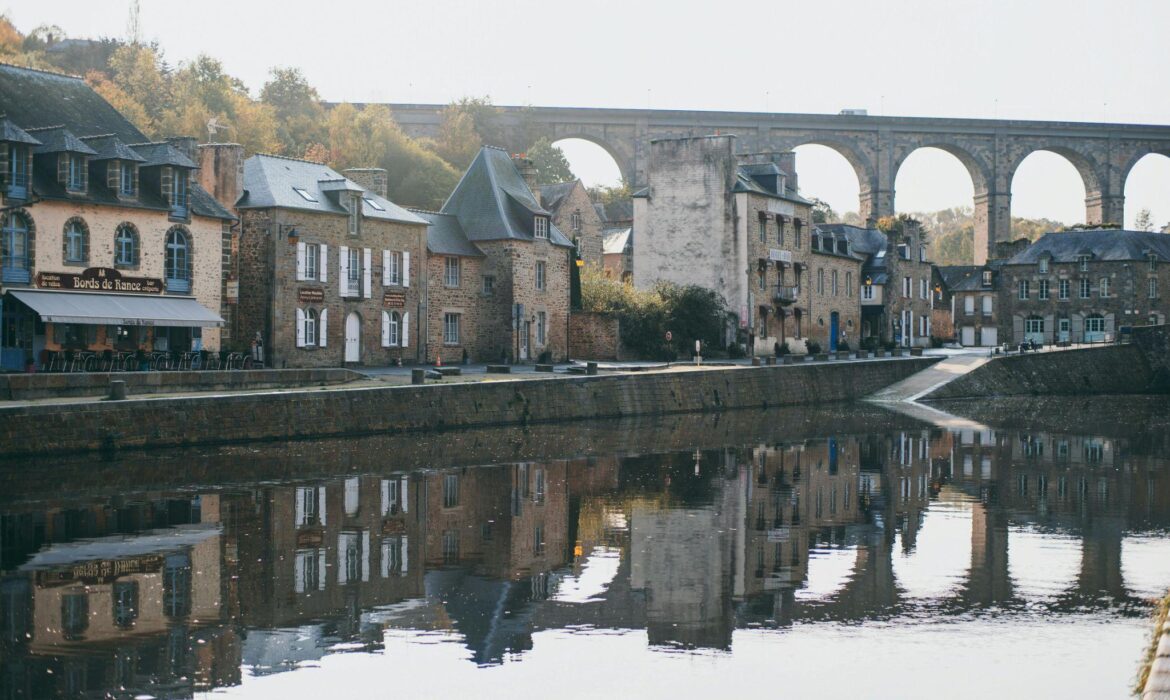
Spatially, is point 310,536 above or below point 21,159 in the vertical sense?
below

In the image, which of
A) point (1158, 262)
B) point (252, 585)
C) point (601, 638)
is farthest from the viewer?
point (1158, 262)

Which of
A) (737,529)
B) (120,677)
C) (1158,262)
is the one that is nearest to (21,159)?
(737,529)

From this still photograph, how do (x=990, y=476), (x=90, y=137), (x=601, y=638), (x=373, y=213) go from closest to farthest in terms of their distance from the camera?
(x=601, y=638) < (x=990, y=476) < (x=90, y=137) < (x=373, y=213)

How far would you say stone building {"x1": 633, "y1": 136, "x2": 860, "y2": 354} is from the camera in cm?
5278

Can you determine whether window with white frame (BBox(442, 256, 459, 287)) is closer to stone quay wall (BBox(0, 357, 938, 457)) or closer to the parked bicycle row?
stone quay wall (BBox(0, 357, 938, 457))

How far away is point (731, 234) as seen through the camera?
52750 mm

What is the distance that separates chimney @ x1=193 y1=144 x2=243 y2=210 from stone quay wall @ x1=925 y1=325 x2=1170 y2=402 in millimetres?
22781

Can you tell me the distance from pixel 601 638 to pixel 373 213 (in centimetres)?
3072

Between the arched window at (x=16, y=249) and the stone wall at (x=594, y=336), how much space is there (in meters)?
22.0

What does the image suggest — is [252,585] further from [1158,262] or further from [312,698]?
[1158,262]

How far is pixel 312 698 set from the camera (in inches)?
402

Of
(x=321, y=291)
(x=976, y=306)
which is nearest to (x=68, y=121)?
(x=321, y=291)

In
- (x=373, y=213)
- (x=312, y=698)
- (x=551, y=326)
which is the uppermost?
(x=373, y=213)

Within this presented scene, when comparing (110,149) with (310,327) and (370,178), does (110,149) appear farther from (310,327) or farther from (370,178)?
(370,178)
